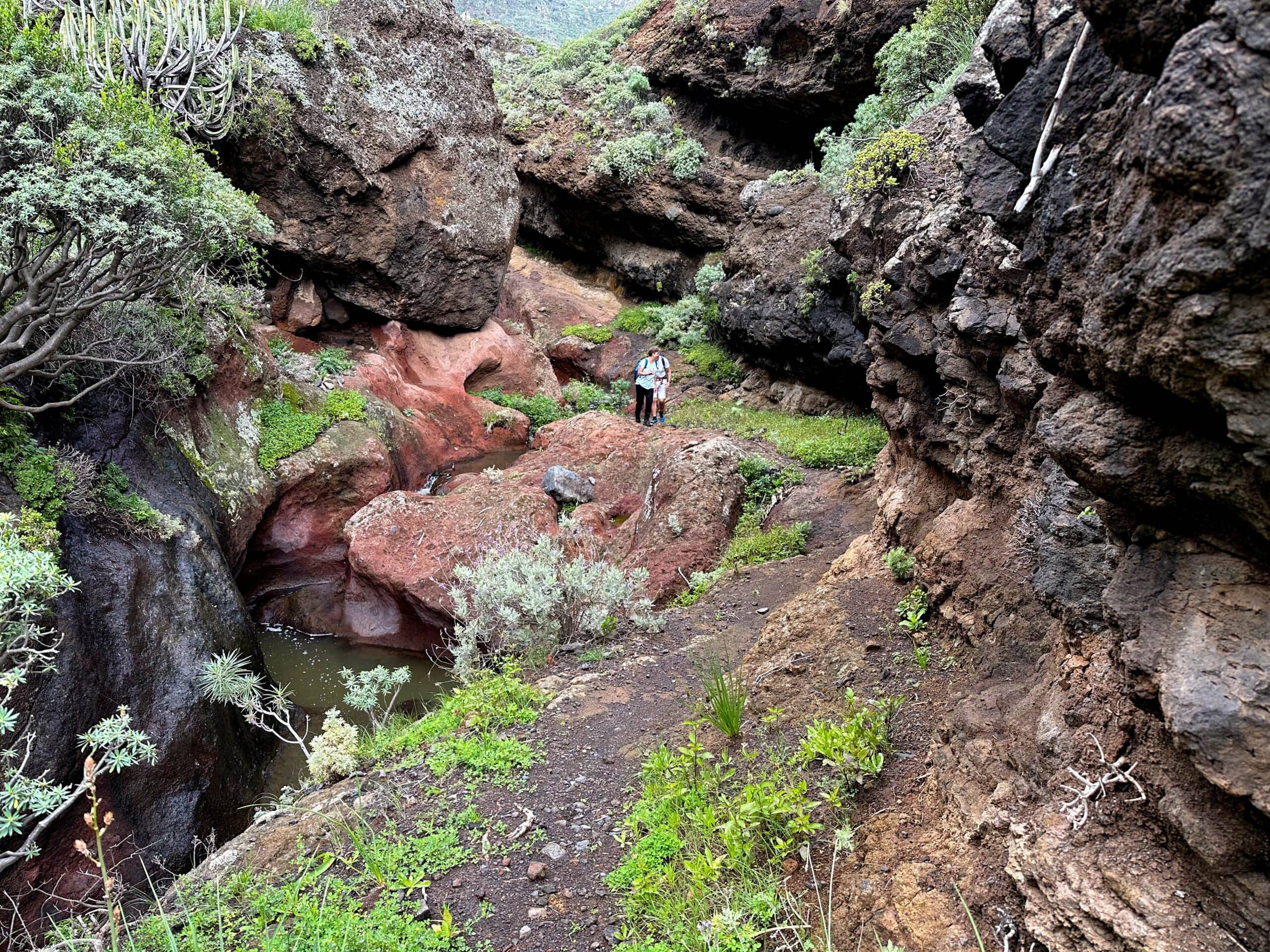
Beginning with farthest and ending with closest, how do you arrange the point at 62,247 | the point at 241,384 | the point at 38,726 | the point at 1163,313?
the point at 241,384 < the point at 62,247 < the point at 38,726 < the point at 1163,313

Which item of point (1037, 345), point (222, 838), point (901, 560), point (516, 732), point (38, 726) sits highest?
point (1037, 345)

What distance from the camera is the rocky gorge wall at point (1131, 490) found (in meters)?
1.37

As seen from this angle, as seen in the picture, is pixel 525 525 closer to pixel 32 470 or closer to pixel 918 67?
pixel 32 470

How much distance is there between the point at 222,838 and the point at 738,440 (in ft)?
28.0

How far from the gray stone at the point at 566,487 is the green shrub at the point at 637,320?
30.4ft

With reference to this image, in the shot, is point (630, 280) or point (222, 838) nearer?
point (222, 838)

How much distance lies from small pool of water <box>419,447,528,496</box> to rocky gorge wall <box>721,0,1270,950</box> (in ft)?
35.7

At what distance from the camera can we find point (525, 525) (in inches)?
385

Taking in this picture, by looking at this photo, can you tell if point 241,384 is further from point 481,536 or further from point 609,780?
point 609,780

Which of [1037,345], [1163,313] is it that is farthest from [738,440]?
[1163,313]

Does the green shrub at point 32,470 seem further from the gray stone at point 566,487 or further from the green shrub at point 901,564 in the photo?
the green shrub at point 901,564

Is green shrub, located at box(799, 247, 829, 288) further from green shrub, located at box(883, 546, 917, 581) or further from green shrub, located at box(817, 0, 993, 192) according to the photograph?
green shrub, located at box(883, 546, 917, 581)

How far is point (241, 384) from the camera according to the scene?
1037 centimetres

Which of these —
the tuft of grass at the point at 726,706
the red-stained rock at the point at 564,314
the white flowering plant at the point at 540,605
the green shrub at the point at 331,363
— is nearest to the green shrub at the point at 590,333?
the red-stained rock at the point at 564,314
